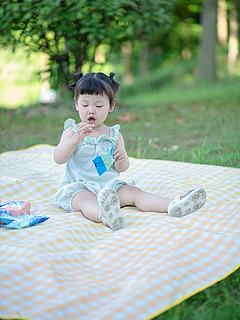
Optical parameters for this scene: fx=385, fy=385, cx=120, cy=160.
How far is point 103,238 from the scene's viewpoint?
192 cm

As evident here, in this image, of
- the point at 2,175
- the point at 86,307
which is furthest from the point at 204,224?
the point at 2,175

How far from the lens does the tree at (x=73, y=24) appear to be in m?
4.75

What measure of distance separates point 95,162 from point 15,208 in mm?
519

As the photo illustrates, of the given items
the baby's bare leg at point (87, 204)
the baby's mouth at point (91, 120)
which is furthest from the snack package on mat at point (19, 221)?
the baby's mouth at point (91, 120)

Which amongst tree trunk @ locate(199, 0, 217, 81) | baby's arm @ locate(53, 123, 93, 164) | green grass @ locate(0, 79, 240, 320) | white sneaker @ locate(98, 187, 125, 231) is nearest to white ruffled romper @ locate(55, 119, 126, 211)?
baby's arm @ locate(53, 123, 93, 164)

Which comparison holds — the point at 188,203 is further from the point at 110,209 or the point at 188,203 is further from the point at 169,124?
the point at 169,124

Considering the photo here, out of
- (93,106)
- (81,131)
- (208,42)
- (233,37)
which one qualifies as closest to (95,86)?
(93,106)

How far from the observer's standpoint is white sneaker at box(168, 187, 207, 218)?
204 centimetres

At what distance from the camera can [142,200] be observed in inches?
89.0

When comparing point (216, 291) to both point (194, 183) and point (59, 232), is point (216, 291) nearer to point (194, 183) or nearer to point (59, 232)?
point (59, 232)

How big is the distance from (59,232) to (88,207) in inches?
12.0

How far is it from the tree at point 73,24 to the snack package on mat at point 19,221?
3280mm

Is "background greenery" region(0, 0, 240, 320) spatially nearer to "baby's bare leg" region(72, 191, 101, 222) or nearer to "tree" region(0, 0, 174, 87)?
"tree" region(0, 0, 174, 87)

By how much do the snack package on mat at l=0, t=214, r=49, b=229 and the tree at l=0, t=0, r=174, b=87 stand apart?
3.28m
